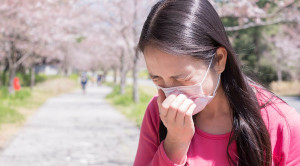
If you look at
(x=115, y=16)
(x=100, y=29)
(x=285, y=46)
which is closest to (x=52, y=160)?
(x=115, y=16)

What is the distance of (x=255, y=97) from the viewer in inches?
54.3

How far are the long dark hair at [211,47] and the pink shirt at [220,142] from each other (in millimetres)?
25

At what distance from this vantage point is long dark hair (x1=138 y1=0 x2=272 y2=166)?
123 cm

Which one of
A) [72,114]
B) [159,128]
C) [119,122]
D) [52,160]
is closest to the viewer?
[159,128]

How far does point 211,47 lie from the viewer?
1304 mm

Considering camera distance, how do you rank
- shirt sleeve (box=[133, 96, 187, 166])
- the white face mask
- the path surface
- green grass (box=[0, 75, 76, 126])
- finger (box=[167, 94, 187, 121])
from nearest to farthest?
finger (box=[167, 94, 187, 121]), the white face mask, shirt sleeve (box=[133, 96, 187, 166]), the path surface, green grass (box=[0, 75, 76, 126])

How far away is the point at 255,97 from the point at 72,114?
1097 centimetres

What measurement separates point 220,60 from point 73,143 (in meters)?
6.15

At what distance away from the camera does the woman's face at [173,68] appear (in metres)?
1.24

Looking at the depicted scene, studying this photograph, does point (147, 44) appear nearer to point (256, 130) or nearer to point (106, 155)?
point (256, 130)

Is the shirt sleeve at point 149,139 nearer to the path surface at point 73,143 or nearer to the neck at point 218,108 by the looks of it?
the neck at point 218,108

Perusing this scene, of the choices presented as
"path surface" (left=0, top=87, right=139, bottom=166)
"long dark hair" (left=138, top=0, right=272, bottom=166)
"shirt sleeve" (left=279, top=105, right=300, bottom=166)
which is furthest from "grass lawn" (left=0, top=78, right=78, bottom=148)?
"shirt sleeve" (left=279, top=105, right=300, bottom=166)

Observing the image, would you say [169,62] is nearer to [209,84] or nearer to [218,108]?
[209,84]

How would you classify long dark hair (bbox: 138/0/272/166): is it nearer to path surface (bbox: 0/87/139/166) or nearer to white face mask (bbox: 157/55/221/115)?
white face mask (bbox: 157/55/221/115)
